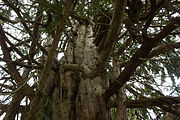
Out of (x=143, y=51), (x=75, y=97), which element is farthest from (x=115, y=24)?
(x=75, y=97)

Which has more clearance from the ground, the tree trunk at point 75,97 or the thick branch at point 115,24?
the thick branch at point 115,24

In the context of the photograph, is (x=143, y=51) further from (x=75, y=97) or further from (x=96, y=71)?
(x=75, y=97)

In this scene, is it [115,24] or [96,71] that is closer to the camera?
[115,24]

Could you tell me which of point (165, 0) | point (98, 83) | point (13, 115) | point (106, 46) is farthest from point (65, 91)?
point (165, 0)

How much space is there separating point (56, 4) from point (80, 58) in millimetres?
859

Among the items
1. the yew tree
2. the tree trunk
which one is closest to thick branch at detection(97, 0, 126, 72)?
the yew tree

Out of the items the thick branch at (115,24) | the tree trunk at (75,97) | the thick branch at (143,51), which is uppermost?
the thick branch at (115,24)

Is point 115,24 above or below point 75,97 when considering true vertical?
above

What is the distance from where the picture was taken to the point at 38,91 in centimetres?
99

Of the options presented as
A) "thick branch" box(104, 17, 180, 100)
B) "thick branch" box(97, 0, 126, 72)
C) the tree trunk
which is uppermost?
"thick branch" box(97, 0, 126, 72)

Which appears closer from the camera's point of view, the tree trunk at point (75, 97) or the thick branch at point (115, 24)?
the thick branch at point (115, 24)

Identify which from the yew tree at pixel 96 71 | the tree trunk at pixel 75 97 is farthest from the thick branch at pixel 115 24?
the tree trunk at pixel 75 97

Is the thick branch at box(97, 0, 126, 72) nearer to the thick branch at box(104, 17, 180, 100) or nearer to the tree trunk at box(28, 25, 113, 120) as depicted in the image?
the thick branch at box(104, 17, 180, 100)

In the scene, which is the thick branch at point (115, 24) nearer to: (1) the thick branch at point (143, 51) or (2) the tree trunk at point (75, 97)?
(1) the thick branch at point (143, 51)
